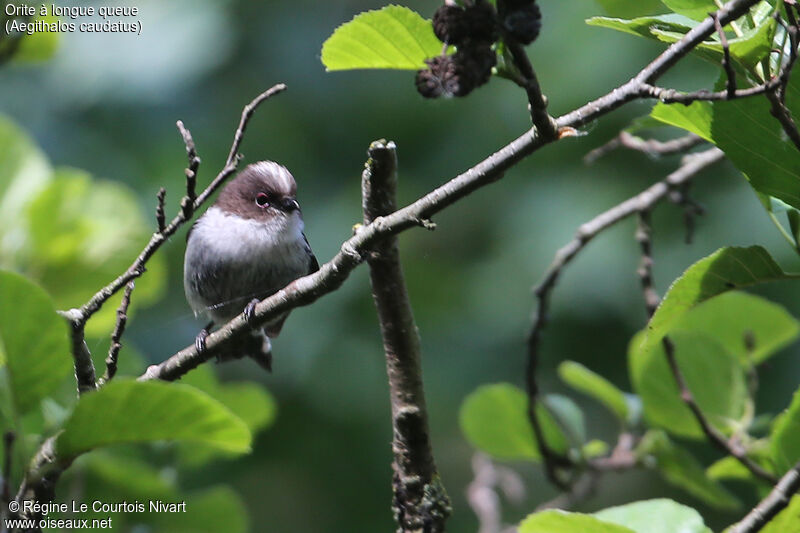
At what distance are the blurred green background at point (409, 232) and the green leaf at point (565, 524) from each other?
3.68 metres

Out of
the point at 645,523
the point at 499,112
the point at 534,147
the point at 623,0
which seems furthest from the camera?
the point at 499,112

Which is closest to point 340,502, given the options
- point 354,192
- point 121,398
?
point 354,192

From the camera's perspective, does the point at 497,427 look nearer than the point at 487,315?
Yes

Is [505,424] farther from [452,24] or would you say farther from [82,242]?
[452,24]

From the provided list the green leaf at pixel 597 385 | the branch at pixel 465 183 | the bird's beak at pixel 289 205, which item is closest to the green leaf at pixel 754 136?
the branch at pixel 465 183

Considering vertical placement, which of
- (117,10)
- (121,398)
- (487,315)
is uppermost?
(117,10)

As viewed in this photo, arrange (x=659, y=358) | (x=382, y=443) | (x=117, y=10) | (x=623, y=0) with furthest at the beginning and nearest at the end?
(x=382, y=443)
(x=117, y=10)
(x=659, y=358)
(x=623, y=0)

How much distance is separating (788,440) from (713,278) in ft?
1.58

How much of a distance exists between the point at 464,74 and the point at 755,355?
1.78 m

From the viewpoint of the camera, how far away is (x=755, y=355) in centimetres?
266

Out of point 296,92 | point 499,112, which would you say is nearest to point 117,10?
point 296,92

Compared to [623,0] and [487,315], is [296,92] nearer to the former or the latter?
[487,315]

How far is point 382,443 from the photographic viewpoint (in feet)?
17.7

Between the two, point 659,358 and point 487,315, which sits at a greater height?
point 487,315
